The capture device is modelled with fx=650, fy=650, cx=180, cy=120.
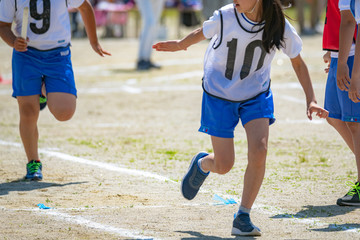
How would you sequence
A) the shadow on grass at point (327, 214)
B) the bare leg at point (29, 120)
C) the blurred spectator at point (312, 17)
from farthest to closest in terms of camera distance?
1. the blurred spectator at point (312, 17)
2. the bare leg at point (29, 120)
3. the shadow on grass at point (327, 214)

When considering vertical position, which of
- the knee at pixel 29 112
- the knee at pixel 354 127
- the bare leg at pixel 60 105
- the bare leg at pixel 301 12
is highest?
the knee at pixel 354 127

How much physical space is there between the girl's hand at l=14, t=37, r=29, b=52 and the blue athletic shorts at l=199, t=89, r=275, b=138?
2.00 meters

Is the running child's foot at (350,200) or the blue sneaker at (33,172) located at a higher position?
the running child's foot at (350,200)

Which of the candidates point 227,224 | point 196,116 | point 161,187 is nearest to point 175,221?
point 227,224

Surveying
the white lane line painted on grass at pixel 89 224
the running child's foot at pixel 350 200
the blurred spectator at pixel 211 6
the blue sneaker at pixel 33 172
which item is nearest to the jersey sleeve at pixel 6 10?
Answer: the blue sneaker at pixel 33 172

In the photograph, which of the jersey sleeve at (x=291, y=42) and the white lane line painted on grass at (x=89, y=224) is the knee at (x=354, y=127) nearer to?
the jersey sleeve at (x=291, y=42)

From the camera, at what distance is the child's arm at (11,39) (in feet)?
19.2

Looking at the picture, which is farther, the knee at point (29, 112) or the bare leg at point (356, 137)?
the knee at point (29, 112)

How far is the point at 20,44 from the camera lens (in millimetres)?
5852

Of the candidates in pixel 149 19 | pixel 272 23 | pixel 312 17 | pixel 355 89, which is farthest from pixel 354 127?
pixel 312 17

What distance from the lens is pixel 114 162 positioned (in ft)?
22.8

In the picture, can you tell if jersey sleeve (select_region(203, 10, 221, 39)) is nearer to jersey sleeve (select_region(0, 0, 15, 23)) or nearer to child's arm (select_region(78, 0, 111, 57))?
child's arm (select_region(78, 0, 111, 57))

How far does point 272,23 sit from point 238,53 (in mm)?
318

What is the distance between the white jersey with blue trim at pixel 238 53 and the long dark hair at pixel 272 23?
6 centimetres
